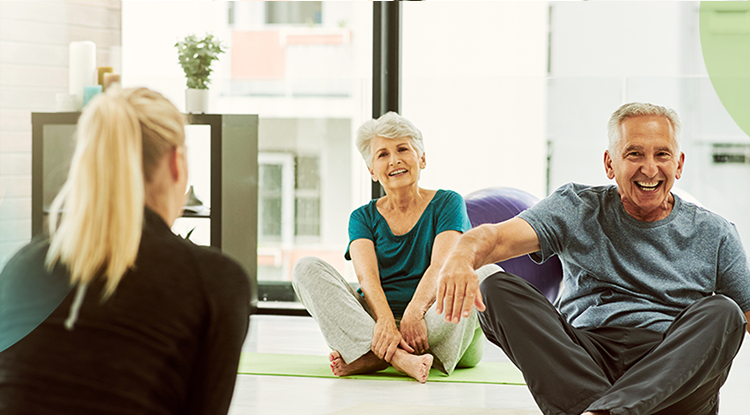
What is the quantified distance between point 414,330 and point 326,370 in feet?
1.26

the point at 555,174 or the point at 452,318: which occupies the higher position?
the point at 555,174

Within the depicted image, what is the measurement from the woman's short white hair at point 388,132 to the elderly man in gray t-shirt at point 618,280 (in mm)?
748

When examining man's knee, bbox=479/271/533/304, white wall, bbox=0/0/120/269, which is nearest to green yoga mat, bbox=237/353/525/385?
man's knee, bbox=479/271/533/304

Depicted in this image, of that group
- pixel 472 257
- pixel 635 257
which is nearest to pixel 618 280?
pixel 635 257

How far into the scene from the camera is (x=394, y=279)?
253cm

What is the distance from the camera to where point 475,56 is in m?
3.73

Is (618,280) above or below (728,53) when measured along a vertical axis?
below

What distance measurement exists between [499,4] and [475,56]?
0.95ft

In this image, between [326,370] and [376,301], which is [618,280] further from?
[326,370]

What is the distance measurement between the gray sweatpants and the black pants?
661 millimetres

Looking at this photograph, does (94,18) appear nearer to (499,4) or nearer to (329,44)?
(329,44)

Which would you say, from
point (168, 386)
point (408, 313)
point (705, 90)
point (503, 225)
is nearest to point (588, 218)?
point (503, 225)

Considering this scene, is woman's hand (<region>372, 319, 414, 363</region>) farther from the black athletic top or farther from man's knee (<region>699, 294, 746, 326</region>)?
the black athletic top

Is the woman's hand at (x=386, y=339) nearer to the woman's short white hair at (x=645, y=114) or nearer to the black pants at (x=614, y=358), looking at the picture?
the black pants at (x=614, y=358)
